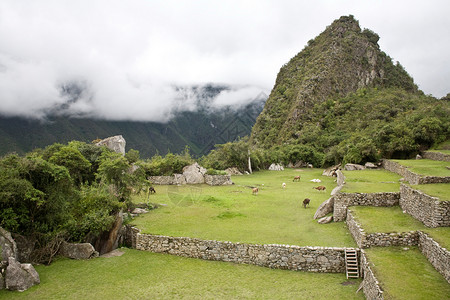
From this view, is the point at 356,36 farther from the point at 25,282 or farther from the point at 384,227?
the point at 25,282

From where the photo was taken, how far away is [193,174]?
3559 centimetres

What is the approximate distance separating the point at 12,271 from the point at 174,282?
638cm

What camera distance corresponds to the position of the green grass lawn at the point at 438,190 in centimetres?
1253

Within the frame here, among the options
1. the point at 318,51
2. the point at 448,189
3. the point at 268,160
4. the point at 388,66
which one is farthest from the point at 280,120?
the point at 448,189

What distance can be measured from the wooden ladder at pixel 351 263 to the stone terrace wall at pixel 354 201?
4.72 m

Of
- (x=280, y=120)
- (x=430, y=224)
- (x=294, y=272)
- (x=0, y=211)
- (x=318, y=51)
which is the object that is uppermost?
(x=318, y=51)

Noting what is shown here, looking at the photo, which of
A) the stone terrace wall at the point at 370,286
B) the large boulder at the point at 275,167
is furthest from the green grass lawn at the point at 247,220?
the large boulder at the point at 275,167

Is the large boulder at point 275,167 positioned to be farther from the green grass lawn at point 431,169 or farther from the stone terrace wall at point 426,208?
the stone terrace wall at point 426,208

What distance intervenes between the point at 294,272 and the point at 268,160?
44.7m

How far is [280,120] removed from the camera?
9769 centimetres

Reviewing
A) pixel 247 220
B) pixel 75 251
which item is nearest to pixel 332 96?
pixel 247 220

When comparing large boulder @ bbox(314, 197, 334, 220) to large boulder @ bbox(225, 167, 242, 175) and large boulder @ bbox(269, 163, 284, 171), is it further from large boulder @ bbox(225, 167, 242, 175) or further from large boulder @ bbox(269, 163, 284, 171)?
large boulder @ bbox(269, 163, 284, 171)

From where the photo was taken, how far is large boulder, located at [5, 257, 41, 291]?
10.5 meters

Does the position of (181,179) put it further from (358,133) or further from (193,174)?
(358,133)
